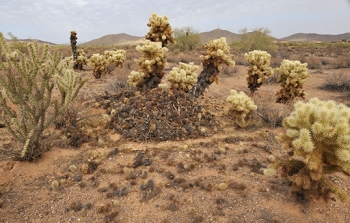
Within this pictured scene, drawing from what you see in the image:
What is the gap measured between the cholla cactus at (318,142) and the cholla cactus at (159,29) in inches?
210

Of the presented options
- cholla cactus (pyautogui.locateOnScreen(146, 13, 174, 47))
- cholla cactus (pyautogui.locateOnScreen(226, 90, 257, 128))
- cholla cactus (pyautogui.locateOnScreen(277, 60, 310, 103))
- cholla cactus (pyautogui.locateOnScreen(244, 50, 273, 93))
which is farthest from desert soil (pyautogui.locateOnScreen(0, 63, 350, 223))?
cholla cactus (pyautogui.locateOnScreen(146, 13, 174, 47))

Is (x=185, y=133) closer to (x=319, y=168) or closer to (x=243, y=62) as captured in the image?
(x=319, y=168)

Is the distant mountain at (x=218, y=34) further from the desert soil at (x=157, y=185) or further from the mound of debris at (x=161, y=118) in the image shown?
the desert soil at (x=157, y=185)

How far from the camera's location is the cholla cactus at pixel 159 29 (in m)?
7.35

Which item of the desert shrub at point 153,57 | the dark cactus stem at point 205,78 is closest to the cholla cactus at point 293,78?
the dark cactus stem at point 205,78

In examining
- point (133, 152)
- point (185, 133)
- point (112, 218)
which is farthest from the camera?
point (185, 133)

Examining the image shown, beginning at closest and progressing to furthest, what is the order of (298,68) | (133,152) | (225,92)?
(133,152)
(298,68)
(225,92)

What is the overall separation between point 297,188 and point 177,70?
4.45m

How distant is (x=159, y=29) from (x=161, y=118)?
3430mm

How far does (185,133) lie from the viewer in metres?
5.11

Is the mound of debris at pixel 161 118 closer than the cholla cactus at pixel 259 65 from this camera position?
Yes

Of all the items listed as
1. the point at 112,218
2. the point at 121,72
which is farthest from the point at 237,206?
the point at 121,72

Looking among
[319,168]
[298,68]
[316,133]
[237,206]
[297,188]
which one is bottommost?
[237,206]

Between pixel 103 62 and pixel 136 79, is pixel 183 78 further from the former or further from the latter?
pixel 103 62
